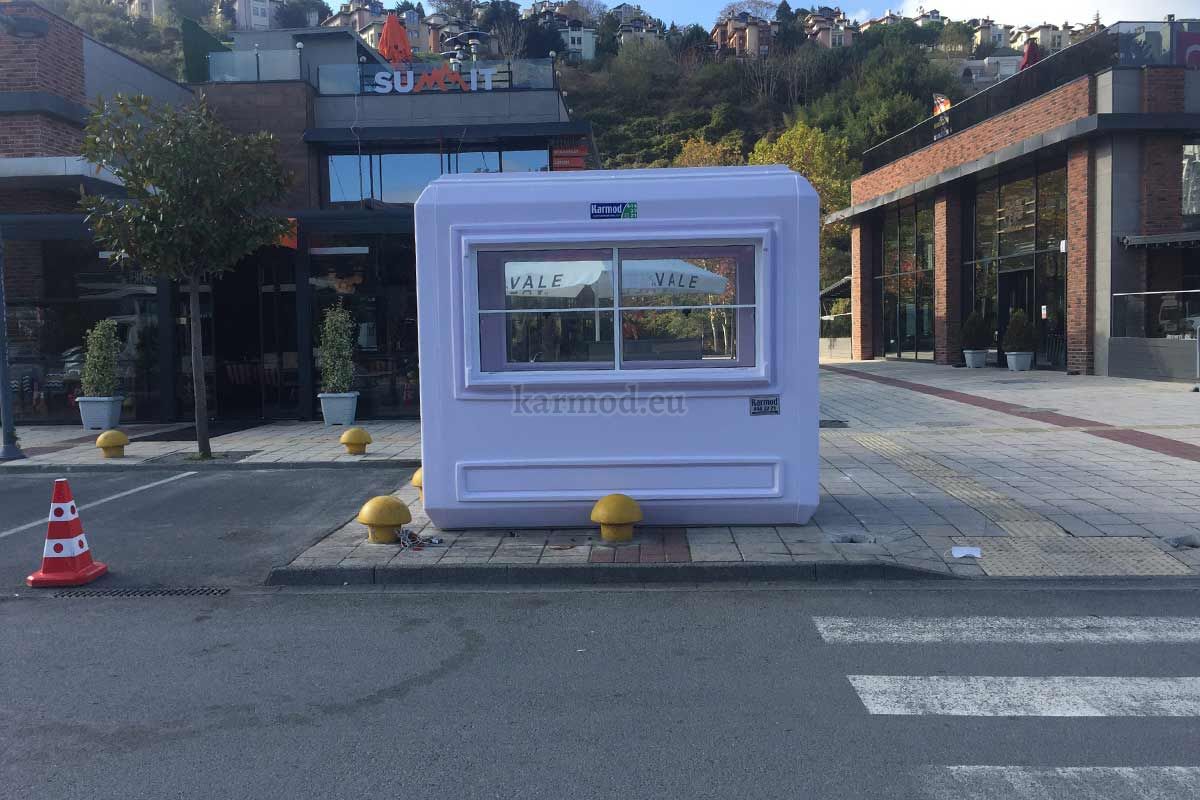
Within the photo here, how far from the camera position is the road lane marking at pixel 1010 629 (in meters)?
5.18

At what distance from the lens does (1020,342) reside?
23.3 m

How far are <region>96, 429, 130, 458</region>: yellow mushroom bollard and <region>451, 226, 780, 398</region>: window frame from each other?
7.68 meters

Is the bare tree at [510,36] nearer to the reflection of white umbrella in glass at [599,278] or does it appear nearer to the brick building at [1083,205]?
the brick building at [1083,205]

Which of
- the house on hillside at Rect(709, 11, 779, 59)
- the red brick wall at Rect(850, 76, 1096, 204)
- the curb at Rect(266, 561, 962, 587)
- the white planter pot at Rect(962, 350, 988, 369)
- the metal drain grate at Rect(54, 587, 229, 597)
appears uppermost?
the house on hillside at Rect(709, 11, 779, 59)

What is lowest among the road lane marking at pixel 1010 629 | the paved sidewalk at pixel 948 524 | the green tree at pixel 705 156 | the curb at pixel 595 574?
the road lane marking at pixel 1010 629

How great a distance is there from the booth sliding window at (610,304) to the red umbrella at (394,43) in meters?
25.7

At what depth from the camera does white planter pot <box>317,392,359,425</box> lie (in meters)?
15.5

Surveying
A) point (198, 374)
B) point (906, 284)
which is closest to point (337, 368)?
point (198, 374)

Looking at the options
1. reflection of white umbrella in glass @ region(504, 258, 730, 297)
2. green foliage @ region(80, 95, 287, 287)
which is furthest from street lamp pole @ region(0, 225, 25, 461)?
reflection of white umbrella in glass @ region(504, 258, 730, 297)

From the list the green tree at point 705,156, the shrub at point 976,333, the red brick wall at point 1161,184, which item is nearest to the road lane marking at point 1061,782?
the red brick wall at point 1161,184

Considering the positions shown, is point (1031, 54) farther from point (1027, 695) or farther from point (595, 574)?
point (1027, 695)

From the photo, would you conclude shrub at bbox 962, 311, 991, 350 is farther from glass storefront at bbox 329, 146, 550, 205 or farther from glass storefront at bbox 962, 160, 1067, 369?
glass storefront at bbox 329, 146, 550, 205

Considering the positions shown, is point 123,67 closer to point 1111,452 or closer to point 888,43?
point 1111,452

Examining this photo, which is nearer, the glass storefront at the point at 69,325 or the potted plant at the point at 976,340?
the glass storefront at the point at 69,325
